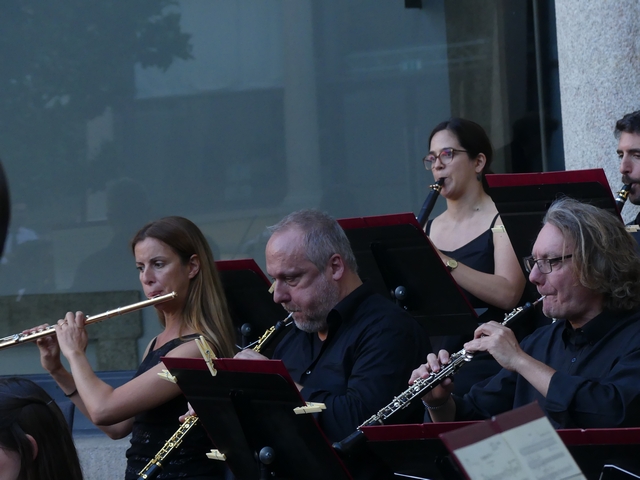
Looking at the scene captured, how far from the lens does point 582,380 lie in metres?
2.57

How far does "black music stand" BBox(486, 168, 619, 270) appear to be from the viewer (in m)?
3.09

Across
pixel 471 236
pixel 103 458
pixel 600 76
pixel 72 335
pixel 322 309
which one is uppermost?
pixel 600 76

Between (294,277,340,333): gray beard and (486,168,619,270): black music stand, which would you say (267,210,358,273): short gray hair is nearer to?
(294,277,340,333): gray beard

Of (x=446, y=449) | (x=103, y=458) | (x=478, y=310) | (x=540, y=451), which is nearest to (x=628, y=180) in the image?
(x=478, y=310)

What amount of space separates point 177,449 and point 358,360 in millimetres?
833

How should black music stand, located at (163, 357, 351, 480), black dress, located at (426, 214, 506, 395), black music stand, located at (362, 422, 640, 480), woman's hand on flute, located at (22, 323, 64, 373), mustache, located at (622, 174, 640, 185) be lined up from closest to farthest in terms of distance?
black music stand, located at (362, 422, 640, 480), black music stand, located at (163, 357, 351, 480), black dress, located at (426, 214, 506, 395), mustache, located at (622, 174, 640, 185), woman's hand on flute, located at (22, 323, 64, 373)

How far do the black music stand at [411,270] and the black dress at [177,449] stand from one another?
77 centimetres

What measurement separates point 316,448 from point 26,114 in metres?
4.17

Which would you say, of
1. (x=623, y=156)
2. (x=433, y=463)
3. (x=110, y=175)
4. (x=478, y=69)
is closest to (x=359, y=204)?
(x=478, y=69)

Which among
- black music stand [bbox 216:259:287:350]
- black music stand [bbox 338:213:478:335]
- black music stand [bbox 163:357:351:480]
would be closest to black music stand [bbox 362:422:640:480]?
black music stand [bbox 163:357:351:480]

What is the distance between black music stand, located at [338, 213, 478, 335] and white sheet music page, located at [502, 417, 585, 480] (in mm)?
1905

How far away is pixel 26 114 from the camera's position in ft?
19.7

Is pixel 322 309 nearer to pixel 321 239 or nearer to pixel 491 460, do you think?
pixel 321 239

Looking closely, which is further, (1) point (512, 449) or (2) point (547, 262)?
(2) point (547, 262)
